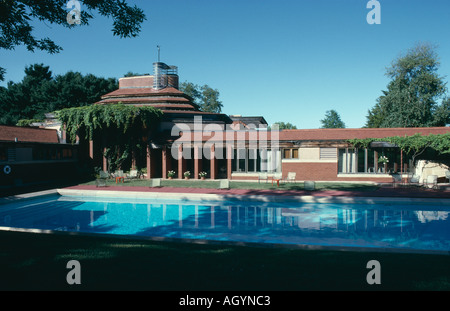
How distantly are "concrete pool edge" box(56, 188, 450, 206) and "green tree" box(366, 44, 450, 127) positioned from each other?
27941 mm

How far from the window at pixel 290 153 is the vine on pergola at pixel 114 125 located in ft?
40.3

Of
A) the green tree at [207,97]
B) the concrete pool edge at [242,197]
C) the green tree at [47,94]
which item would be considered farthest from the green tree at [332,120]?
the concrete pool edge at [242,197]

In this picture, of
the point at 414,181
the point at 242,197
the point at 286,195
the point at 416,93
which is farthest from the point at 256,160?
the point at 416,93

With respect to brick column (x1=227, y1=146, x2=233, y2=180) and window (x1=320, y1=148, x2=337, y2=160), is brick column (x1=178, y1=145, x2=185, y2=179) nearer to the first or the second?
brick column (x1=227, y1=146, x2=233, y2=180)

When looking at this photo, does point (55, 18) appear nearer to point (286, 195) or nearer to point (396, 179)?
Answer: point (286, 195)

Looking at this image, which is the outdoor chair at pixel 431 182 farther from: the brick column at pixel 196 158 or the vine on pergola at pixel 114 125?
the vine on pergola at pixel 114 125

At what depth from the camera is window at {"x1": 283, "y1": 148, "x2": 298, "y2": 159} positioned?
2319 centimetres

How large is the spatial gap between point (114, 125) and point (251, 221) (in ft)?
60.6

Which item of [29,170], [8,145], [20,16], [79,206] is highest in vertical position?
[20,16]

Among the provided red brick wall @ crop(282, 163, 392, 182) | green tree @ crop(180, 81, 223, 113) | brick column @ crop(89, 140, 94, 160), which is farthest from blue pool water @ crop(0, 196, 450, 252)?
green tree @ crop(180, 81, 223, 113)

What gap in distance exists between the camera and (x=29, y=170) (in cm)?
2144
